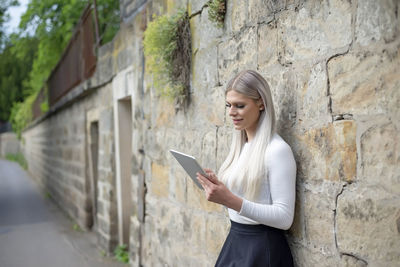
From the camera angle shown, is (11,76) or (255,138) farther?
(11,76)

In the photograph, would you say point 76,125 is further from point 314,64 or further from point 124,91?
point 314,64

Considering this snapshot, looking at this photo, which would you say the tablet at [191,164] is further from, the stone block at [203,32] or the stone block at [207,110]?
the stone block at [203,32]

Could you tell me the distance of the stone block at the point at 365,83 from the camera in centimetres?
163

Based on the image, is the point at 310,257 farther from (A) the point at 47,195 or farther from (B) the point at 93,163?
(A) the point at 47,195

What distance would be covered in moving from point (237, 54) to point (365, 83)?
110 centimetres

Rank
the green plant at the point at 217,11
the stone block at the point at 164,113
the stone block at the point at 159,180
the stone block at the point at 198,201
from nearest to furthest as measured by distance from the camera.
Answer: the green plant at the point at 217,11 → the stone block at the point at 198,201 → the stone block at the point at 164,113 → the stone block at the point at 159,180

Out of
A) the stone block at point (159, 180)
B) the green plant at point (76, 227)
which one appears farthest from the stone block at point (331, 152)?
the green plant at point (76, 227)

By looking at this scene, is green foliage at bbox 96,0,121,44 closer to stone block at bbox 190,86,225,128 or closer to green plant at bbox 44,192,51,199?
green plant at bbox 44,192,51,199

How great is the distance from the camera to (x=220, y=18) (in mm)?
2875

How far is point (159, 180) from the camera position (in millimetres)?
4086

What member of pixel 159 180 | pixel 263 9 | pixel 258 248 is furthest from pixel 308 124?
pixel 159 180

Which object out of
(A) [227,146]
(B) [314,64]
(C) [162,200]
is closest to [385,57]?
(B) [314,64]

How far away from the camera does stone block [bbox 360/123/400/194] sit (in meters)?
1.62

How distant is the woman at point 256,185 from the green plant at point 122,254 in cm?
383
